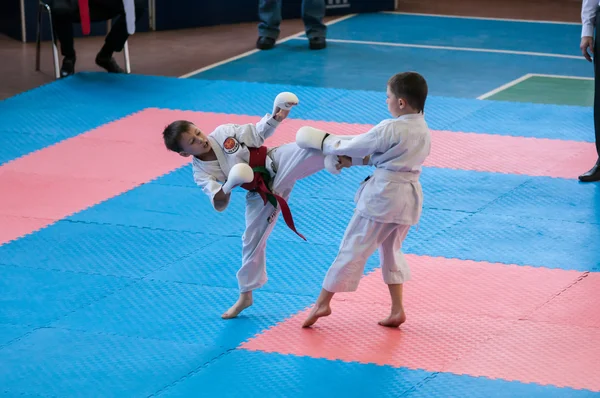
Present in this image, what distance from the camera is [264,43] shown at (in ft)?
36.1

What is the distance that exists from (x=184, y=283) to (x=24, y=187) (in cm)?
209

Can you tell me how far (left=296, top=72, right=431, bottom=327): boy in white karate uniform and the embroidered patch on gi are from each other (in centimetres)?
35

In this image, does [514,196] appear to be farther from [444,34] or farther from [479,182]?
[444,34]

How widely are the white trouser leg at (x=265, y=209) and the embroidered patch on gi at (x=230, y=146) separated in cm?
19

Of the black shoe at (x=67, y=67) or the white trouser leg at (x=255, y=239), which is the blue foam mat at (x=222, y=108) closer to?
the black shoe at (x=67, y=67)

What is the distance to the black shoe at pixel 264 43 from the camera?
11.0m

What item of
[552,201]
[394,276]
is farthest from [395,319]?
[552,201]

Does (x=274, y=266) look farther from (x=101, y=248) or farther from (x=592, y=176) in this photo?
(x=592, y=176)

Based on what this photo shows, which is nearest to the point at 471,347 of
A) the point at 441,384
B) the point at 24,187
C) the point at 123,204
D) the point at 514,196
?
the point at 441,384

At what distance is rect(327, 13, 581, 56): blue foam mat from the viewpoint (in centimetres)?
1134

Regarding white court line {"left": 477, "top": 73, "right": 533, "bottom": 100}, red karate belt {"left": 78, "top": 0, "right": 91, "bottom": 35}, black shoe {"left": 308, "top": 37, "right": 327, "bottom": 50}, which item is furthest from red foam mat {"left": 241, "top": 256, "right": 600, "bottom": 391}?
black shoe {"left": 308, "top": 37, "right": 327, "bottom": 50}

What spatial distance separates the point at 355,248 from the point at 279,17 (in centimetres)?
699

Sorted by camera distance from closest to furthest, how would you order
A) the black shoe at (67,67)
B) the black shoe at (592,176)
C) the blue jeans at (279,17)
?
1. the black shoe at (592,176)
2. the black shoe at (67,67)
3. the blue jeans at (279,17)

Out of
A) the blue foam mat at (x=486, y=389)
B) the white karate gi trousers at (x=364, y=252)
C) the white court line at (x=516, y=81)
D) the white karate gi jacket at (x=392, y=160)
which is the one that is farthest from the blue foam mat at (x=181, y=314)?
the white court line at (x=516, y=81)
